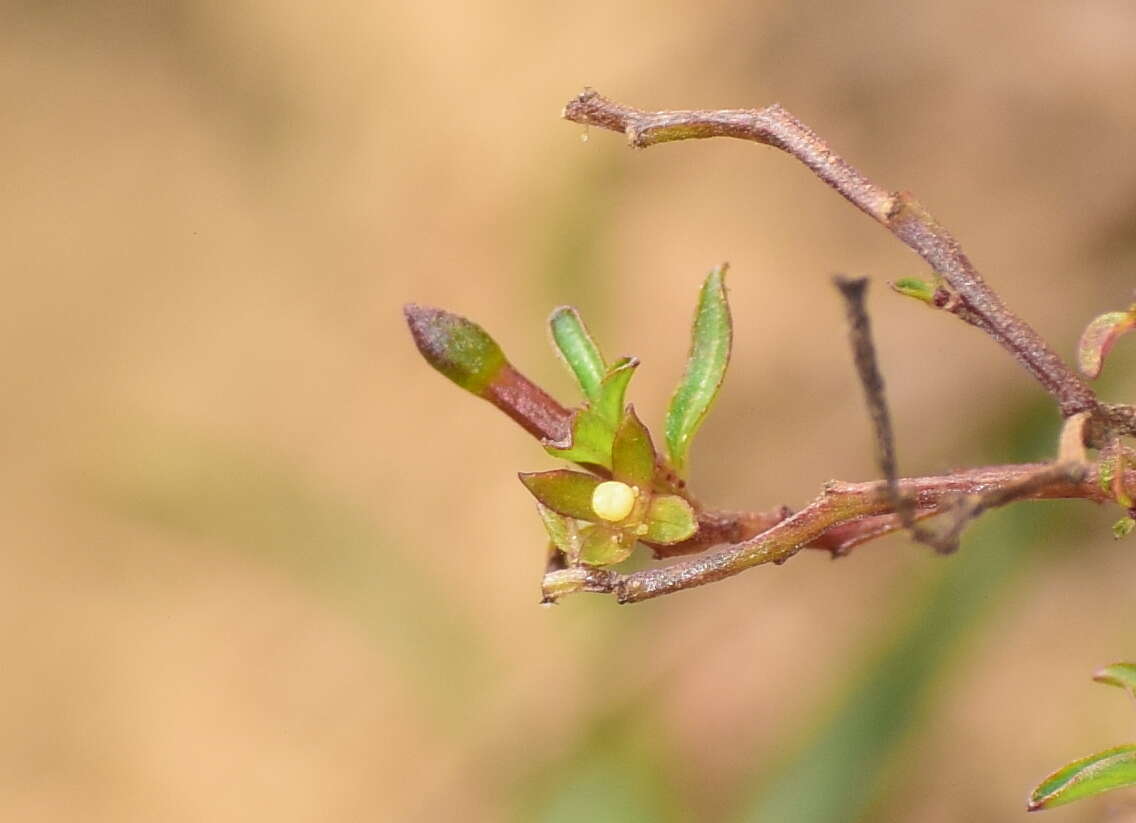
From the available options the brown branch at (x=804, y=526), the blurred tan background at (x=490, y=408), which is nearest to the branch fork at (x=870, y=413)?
the brown branch at (x=804, y=526)

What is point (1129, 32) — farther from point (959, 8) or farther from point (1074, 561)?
point (1074, 561)

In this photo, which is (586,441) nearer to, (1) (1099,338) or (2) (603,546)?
(2) (603,546)

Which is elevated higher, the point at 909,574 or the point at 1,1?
the point at 1,1

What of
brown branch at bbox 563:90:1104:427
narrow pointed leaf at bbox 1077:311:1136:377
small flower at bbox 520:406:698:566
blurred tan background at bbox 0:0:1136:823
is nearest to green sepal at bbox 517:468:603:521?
small flower at bbox 520:406:698:566

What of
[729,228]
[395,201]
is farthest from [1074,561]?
[395,201]

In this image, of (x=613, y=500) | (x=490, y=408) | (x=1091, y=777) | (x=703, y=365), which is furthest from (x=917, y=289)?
(x=490, y=408)

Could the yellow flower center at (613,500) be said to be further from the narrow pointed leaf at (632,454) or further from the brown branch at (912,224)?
the brown branch at (912,224)
